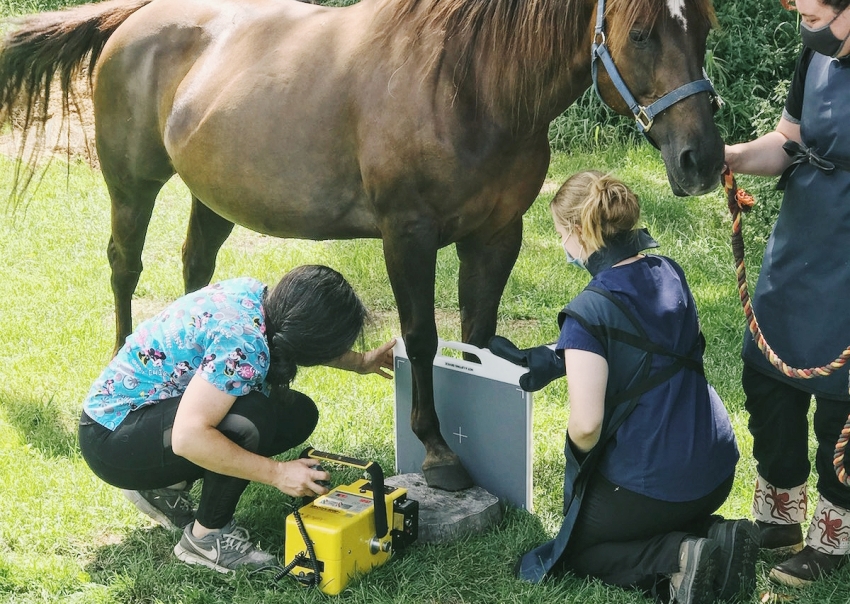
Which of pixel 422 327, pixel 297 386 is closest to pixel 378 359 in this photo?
pixel 422 327

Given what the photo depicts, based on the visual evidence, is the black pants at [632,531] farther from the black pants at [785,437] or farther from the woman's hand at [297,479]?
the woman's hand at [297,479]

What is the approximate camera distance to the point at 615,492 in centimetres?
254

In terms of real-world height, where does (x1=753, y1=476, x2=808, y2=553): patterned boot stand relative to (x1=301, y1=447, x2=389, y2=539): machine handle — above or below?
below

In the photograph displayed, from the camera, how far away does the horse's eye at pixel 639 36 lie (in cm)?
251

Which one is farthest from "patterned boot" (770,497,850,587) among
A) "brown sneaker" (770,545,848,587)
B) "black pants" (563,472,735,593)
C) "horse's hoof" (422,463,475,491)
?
"horse's hoof" (422,463,475,491)

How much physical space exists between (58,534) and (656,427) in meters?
1.90

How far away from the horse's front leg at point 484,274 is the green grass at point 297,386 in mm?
571

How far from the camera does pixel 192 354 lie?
270 centimetres

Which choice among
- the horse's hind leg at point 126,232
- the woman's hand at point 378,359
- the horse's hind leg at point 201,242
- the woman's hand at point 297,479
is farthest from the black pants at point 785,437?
the horse's hind leg at point 126,232

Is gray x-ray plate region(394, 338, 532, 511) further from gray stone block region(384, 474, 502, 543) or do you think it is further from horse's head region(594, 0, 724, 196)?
horse's head region(594, 0, 724, 196)

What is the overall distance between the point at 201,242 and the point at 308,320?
5.91ft

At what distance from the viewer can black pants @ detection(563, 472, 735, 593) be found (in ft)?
8.29

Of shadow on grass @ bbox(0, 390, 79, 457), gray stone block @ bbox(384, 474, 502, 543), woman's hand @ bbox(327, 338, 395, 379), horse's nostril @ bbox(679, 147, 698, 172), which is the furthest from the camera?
shadow on grass @ bbox(0, 390, 79, 457)

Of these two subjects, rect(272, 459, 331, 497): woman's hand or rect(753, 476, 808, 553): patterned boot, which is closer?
rect(272, 459, 331, 497): woman's hand
